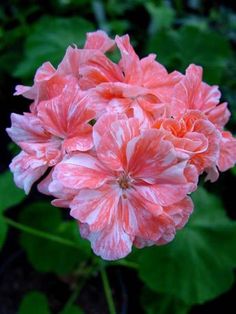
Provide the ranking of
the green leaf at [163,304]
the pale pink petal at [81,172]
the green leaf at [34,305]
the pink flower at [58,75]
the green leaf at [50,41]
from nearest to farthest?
the pale pink petal at [81,172]
the pink flower at [58,75]
the green leaf at [34,305]
the green leaf at [163,304]
the green leaf at [50,41]

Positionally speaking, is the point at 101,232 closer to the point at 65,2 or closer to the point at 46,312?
the point at 46,312

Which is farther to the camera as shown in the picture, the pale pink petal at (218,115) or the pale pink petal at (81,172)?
the pale pink petal at (218,115)

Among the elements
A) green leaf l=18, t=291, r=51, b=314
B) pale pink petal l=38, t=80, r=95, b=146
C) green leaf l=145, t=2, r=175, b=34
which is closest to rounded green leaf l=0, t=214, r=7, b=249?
green leaf l=18, t=291, r=51, b=314

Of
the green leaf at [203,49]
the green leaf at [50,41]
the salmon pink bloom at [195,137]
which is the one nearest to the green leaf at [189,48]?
the green leaf at [203,49]

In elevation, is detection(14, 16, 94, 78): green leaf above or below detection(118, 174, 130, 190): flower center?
below

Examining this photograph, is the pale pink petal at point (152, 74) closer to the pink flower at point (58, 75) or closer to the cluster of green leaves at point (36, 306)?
the pink flower at point (58, 75)

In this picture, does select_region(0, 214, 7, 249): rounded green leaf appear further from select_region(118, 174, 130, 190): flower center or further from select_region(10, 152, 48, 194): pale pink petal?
select_region(118, 174, 130, 190): flower center

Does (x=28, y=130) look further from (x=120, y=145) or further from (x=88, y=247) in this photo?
(x=88, y=247)
